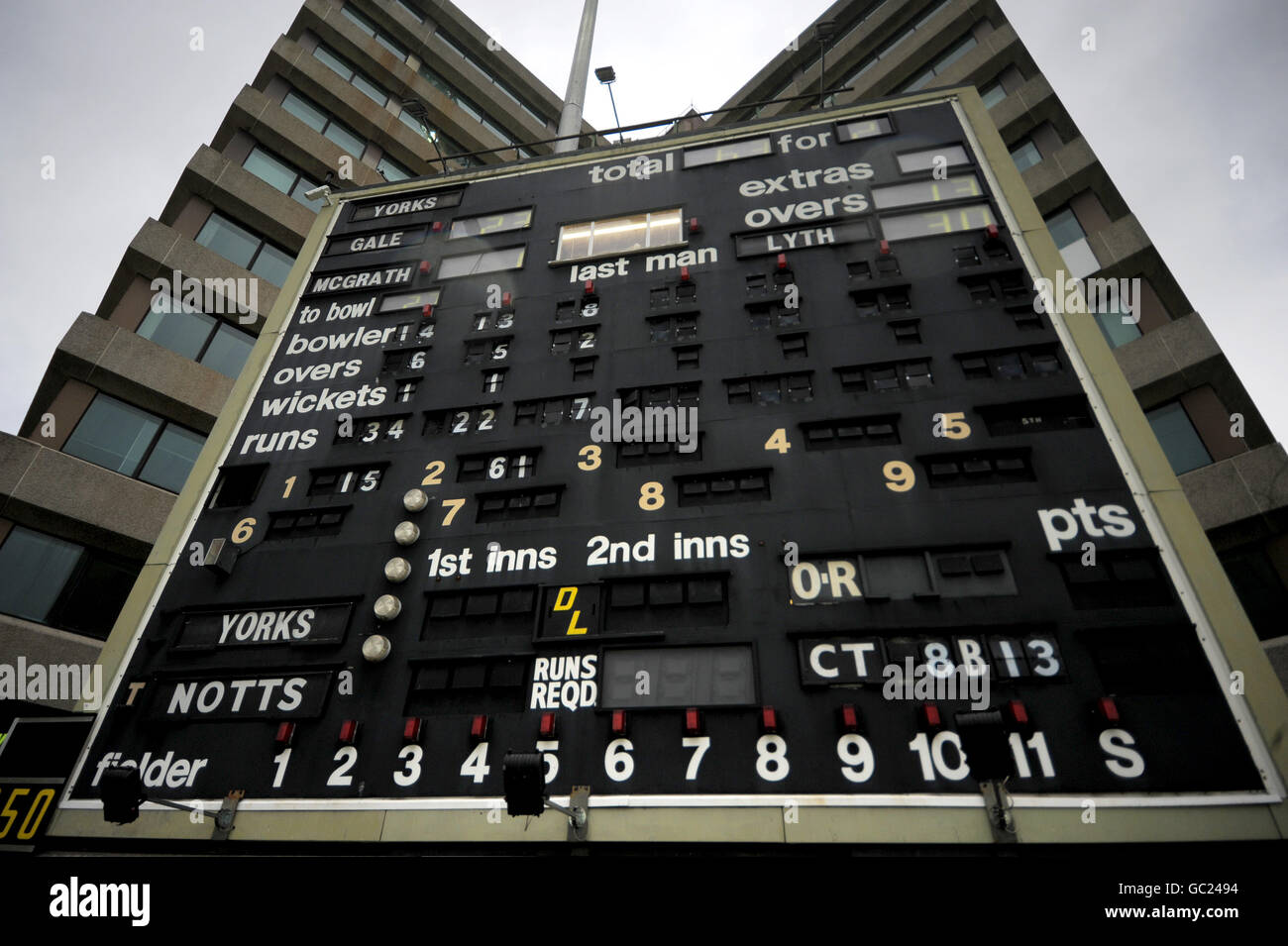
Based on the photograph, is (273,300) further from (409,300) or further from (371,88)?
(371,88)

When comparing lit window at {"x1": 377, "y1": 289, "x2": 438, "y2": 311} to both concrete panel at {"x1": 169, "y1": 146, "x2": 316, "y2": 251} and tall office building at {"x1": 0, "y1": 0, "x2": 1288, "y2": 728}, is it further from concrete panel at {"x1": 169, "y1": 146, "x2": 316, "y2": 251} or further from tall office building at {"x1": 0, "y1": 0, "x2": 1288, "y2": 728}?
concrete panel at {"x1": 169, "y1": 146, "x2": 316, "y2": 251}

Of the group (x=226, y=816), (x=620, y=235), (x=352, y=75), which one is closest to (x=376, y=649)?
(x=226, y=816)

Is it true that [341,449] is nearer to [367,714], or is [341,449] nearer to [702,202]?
[367,714]

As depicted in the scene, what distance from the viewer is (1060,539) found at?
26.0 feet

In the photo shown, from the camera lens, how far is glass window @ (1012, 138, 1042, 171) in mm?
20562

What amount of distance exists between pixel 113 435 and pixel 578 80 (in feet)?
63.4

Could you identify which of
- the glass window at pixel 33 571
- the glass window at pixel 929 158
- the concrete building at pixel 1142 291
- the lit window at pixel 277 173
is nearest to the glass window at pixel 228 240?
the lit window at pixel 277 173

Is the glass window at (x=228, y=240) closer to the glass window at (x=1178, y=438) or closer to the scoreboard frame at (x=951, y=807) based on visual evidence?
the scoreboard frame at (x=951, y=807)

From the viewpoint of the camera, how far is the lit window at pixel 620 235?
12914 mm

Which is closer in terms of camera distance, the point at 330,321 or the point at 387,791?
the point at 387,791

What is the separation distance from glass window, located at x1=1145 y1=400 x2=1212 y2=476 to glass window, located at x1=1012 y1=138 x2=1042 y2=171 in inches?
350

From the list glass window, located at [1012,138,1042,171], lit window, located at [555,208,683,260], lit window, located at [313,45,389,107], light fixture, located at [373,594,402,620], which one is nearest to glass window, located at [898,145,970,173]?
lit window, located at [555,208,683,260]
